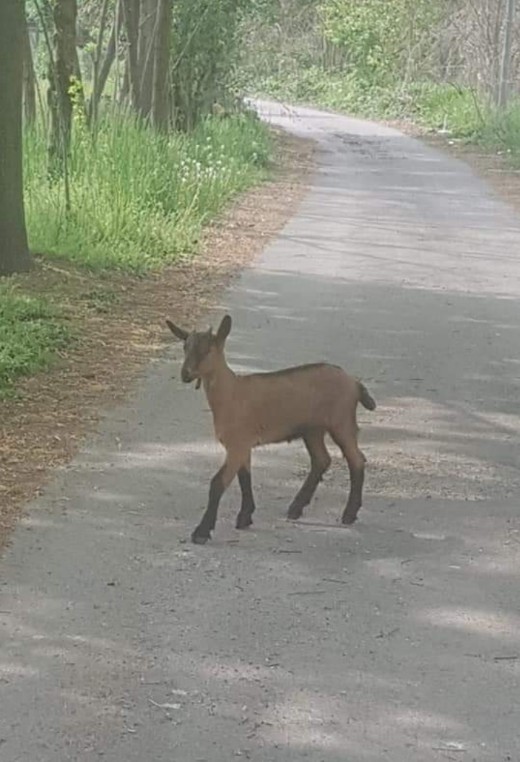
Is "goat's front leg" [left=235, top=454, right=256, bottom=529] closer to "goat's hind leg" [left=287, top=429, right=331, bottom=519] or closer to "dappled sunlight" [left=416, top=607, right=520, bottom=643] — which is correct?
"goat's hind leg" [left=287, top=429, right=331, bottom=519]

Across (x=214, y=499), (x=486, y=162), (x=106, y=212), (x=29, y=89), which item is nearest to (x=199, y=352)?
(x=214, y=499)

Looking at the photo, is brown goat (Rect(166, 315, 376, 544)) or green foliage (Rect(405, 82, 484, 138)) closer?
brown goat (Rect(166, 315, 376, 544))

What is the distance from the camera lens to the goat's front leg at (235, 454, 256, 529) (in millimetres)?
5629

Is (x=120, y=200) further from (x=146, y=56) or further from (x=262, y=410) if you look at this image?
(x=262, y=410)

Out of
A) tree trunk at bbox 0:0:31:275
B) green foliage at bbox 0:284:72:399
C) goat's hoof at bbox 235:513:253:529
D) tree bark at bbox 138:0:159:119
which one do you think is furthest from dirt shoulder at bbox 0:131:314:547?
tree bark at bbox 138:0:159:119

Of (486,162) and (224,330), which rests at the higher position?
(224,330)

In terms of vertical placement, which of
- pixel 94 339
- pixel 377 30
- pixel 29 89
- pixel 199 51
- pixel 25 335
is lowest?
pixel 377 30

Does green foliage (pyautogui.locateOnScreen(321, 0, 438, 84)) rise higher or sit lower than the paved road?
lower

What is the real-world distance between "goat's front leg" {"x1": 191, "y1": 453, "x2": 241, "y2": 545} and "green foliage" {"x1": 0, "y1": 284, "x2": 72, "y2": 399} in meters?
2.72

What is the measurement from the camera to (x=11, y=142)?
1151 cm

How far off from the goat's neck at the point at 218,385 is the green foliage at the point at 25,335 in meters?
2.62

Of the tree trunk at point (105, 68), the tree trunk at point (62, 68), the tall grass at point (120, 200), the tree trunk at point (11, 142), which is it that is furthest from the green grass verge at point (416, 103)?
the tree trunk at point (11, 142)

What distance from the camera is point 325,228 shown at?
55.5ft

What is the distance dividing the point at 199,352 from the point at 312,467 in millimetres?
696
